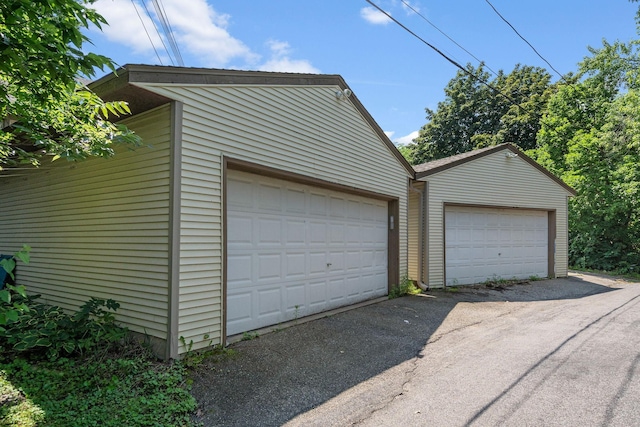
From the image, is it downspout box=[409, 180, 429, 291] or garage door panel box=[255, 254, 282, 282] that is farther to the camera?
downspout box=[409, 180, 429, 291]

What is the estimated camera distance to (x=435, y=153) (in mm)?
27594

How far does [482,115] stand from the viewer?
1049 inches

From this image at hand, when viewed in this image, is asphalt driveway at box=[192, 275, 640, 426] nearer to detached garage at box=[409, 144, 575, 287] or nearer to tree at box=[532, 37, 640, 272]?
detached garage at box=[409, 144, 575, 287]

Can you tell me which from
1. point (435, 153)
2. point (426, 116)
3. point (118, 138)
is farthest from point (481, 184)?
point (426, 116)

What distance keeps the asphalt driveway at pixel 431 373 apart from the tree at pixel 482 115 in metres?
20.0

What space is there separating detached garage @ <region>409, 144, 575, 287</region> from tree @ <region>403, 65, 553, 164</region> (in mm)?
13686

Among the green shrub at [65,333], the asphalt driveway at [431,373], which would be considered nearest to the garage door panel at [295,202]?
the asphalt driveway at [431,373]

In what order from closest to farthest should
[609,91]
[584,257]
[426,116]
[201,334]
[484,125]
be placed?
[201,334] → [584,257] → [609,91] → [484,125] → [426,116]

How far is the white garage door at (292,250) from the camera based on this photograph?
4.91m

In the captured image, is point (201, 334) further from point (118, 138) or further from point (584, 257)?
point (584, 257)

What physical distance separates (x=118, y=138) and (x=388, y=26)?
5.12m

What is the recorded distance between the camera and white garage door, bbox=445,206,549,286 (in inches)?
382

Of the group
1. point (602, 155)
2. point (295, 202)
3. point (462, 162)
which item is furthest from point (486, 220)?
point (602, 155)

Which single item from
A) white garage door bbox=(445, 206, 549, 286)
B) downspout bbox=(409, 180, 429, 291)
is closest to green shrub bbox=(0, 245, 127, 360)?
downspout bbox=(409, 180, 429, 291)
